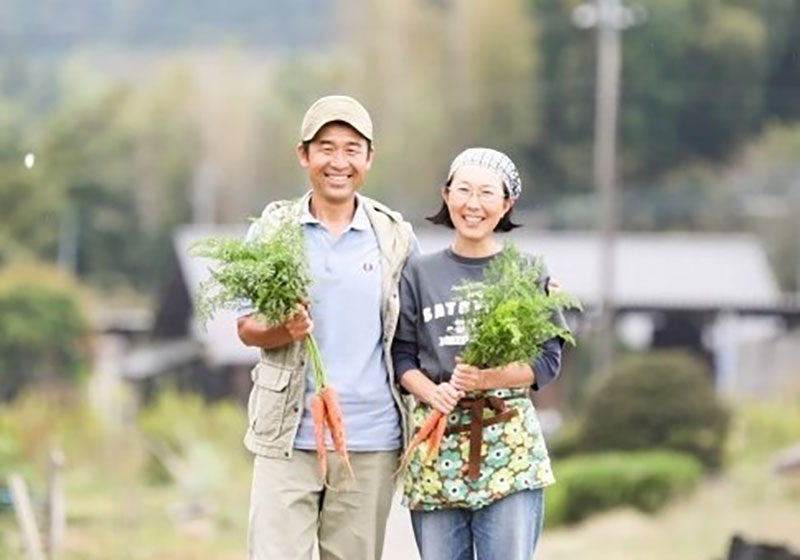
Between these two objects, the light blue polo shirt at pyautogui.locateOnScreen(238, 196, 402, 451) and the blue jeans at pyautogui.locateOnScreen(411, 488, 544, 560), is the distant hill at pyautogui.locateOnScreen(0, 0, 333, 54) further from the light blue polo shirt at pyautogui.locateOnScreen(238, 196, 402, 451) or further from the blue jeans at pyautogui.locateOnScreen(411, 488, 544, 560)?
the blue jeans at pyautogui.locateOnScreen(411, 488, 544, 560)

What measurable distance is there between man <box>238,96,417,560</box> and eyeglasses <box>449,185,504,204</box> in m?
0.28

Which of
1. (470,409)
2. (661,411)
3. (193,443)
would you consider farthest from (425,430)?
(193,443)

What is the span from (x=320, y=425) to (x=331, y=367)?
0.18 metres

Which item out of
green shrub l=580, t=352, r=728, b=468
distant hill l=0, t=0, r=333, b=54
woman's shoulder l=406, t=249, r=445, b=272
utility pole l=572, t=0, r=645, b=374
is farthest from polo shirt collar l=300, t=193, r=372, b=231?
distant hill l=0, t=0, r=333, b=54

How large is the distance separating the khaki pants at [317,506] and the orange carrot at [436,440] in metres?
0.24

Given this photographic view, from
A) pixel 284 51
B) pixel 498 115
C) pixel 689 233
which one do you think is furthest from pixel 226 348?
pixel 284 51

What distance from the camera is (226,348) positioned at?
47.2 m

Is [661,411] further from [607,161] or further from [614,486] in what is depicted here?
[607,161]

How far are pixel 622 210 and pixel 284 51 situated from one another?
47.6 ft

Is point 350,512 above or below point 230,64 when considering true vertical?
below

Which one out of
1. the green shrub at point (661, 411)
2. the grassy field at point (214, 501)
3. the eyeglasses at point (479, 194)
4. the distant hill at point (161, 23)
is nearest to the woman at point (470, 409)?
the eyeglasses at point (479, 194)

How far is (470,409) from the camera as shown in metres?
6.49

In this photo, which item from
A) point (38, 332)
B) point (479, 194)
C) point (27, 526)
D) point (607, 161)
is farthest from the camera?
point (607, 161)

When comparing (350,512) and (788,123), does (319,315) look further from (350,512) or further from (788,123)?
(788,123)
